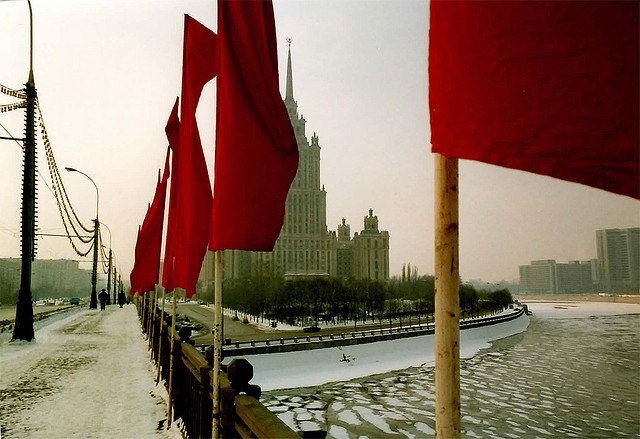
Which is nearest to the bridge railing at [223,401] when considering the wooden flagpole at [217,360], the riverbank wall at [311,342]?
the wooden flagpole at [217,360]

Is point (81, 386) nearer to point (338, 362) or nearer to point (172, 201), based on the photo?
point (172, 201)

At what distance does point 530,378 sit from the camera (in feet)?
82.6

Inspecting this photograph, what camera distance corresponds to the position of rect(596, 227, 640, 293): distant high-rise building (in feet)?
320

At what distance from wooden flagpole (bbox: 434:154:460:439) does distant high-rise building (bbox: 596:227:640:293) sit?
4229 inches

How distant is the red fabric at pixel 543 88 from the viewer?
1.25 metres

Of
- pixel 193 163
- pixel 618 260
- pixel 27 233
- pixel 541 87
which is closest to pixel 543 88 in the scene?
pixel 541 87

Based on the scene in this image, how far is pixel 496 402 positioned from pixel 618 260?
103 meters

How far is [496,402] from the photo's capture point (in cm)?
1939

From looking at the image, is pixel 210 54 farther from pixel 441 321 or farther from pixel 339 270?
pixel 339 270

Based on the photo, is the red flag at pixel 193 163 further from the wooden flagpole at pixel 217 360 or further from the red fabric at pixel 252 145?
the red fabric at pixel 252 145

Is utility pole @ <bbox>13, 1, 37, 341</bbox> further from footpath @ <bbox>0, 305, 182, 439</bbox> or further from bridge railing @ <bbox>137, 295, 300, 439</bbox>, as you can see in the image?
bridge railing @ <bbox>137, 295, 300, 439</bbox>

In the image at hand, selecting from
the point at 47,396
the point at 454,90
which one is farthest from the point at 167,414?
the point at 454,90

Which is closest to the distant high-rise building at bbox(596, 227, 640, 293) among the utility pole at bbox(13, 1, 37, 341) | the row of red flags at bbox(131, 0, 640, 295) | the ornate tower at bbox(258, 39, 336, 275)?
the ornate tower at bbox(258, 39, 336, 275)

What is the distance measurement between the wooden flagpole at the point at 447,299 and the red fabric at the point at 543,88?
201 mm
